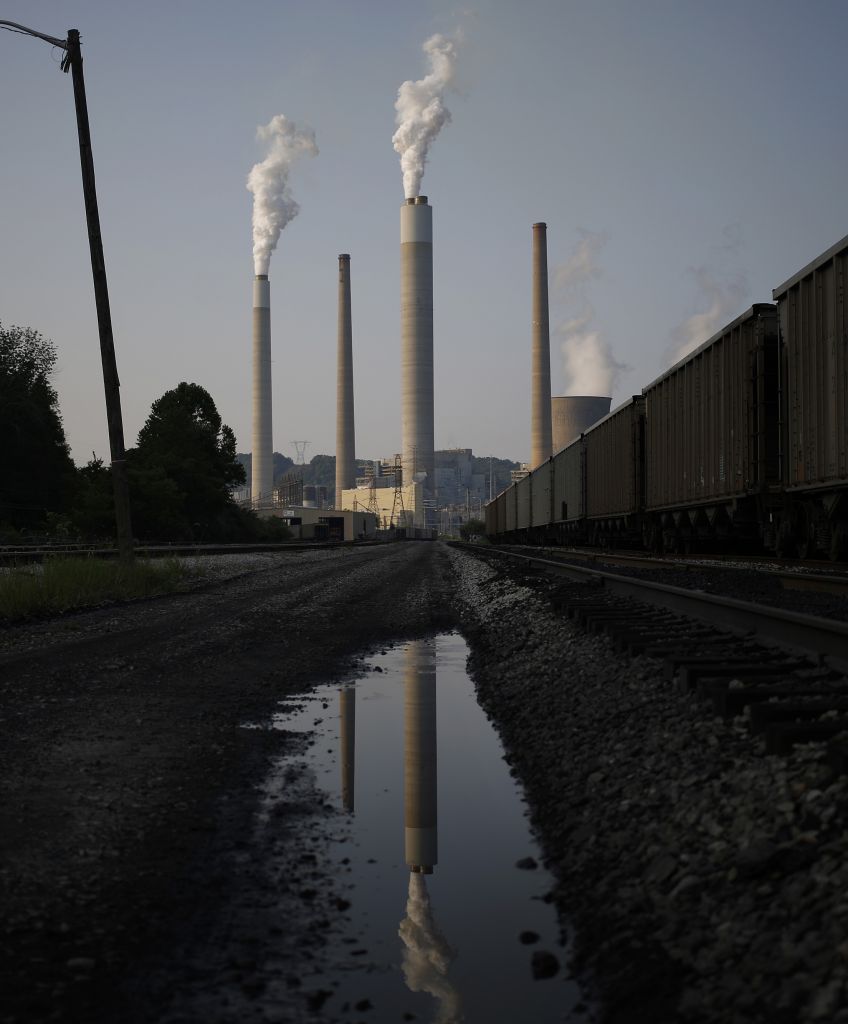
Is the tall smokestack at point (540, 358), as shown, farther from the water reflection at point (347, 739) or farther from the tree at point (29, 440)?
the water reflection at point (347, 739)

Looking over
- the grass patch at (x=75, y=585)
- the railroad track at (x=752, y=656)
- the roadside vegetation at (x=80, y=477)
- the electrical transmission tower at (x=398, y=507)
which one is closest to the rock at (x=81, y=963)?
the railroad track at (x=752, y=656)

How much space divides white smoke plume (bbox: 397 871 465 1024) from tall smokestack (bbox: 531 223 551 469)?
102638mm

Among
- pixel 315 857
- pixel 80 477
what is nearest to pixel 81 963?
pixel 315 857

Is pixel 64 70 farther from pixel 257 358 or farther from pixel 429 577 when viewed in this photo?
pixel 257 358

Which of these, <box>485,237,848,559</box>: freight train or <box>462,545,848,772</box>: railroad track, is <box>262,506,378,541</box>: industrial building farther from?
<box>462,545,848,772</box>: railroad track

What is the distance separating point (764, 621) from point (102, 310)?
53.6ft


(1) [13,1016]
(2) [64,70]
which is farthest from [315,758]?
(2) [64,70]

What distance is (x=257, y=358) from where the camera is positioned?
125m

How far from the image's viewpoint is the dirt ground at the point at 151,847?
278 centimetres

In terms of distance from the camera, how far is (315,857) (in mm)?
4027

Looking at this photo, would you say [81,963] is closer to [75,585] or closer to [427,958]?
[427,958]

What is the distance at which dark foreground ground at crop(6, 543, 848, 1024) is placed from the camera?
2.68 meters

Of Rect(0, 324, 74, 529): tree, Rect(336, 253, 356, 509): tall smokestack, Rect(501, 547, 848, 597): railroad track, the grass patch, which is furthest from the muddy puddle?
Rect(336, 253, 356, 509): tall smokestack

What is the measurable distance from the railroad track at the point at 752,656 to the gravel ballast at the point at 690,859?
5.0 inches
